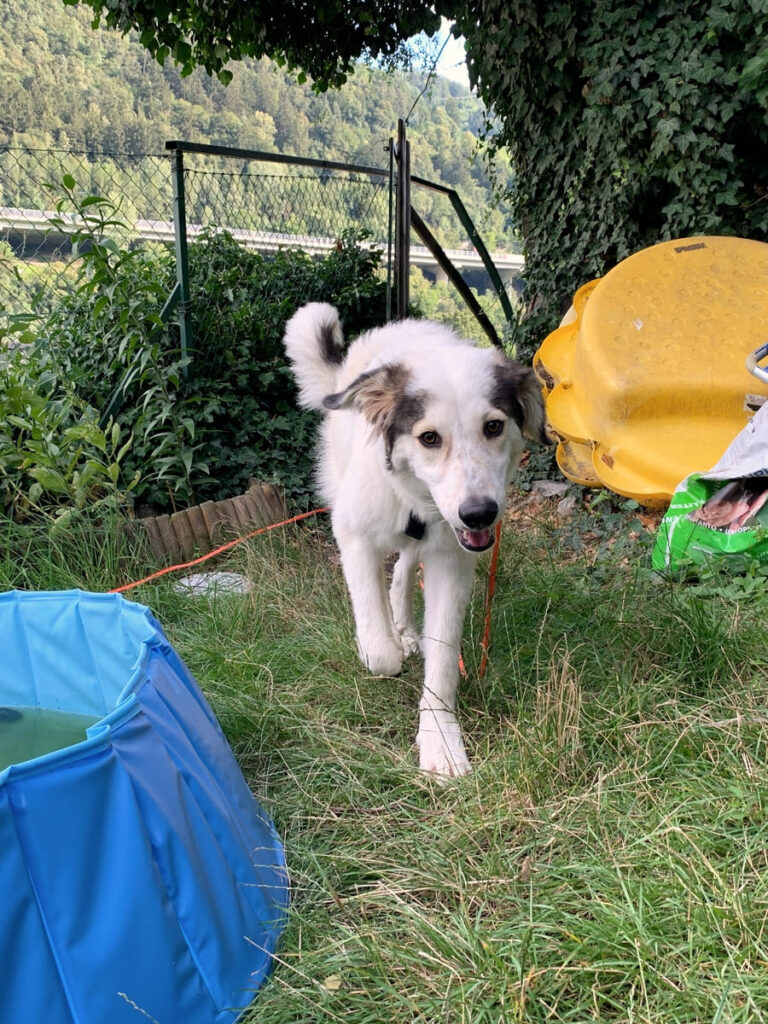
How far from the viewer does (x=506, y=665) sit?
2.95 m

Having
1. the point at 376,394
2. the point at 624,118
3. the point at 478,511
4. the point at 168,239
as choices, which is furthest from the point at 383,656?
the point at 624,118

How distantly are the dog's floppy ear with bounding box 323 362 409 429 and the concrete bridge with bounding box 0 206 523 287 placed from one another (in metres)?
2.57

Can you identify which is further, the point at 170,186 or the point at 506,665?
the point at 170,186

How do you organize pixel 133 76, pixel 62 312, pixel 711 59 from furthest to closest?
1. pixel 133 76
2. pixel 62 312
3. pixel 711 59

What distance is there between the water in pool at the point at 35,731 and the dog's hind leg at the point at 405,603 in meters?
1.39

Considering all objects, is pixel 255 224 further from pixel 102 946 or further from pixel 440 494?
pixel 102 946

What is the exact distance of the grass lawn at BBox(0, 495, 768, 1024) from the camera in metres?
1.63

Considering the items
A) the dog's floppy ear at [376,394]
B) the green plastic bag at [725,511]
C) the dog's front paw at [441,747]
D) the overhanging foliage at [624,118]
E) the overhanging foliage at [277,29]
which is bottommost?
the dog's front paw at [441,747]

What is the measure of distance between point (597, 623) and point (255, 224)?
5271 millimetres

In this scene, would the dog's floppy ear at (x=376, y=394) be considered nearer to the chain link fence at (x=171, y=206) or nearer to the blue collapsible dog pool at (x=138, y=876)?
the blue collapsible dog pool at (x=138, y=876)

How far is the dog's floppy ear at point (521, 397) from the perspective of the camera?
256 centimetres

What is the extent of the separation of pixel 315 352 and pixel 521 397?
1271 mm

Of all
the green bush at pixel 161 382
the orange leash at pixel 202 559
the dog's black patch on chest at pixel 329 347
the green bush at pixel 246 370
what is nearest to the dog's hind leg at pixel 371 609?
the dog's black patch on chest at pixel 329 347

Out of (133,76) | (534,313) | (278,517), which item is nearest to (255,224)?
(534,313)
